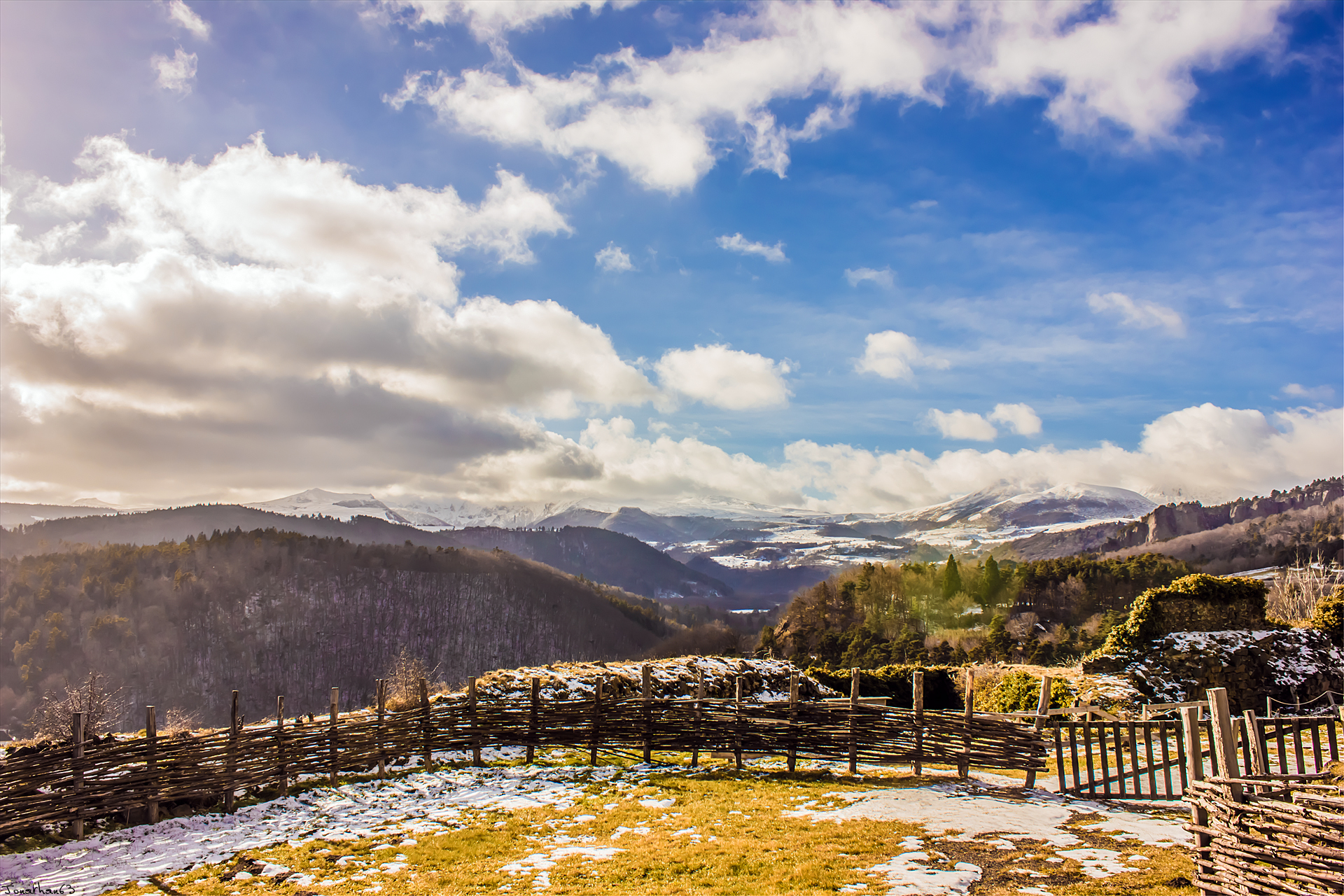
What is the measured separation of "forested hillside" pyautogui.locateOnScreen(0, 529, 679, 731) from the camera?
131 metres

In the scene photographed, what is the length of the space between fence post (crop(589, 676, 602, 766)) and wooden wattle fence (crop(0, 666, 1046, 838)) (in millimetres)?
33

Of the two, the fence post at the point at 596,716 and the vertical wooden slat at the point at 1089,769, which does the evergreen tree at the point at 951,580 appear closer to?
the fence post at the point at 596,716

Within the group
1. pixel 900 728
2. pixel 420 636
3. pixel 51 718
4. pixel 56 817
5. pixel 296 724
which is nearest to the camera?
pixel 56 817

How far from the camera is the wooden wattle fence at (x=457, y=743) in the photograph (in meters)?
11.9

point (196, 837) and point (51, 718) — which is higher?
point (196, 837)

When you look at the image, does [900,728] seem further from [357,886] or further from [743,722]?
[357,886]

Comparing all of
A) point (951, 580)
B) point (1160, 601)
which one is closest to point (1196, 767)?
point (1160, 601)

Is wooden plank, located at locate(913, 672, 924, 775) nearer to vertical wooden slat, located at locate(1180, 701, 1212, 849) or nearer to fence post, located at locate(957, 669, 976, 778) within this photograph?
fence post, located at locate(957, 669, 976, 778)

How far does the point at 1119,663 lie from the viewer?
971 inches

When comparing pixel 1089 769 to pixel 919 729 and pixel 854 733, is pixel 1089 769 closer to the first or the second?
pixel 919 729

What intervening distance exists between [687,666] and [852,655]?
40.4 metres

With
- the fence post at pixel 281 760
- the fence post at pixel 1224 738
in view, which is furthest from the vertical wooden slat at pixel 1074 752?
the fence post at pixel 281 760

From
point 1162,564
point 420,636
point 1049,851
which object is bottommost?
point 420,636

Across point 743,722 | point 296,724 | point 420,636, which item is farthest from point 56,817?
point 420,636
